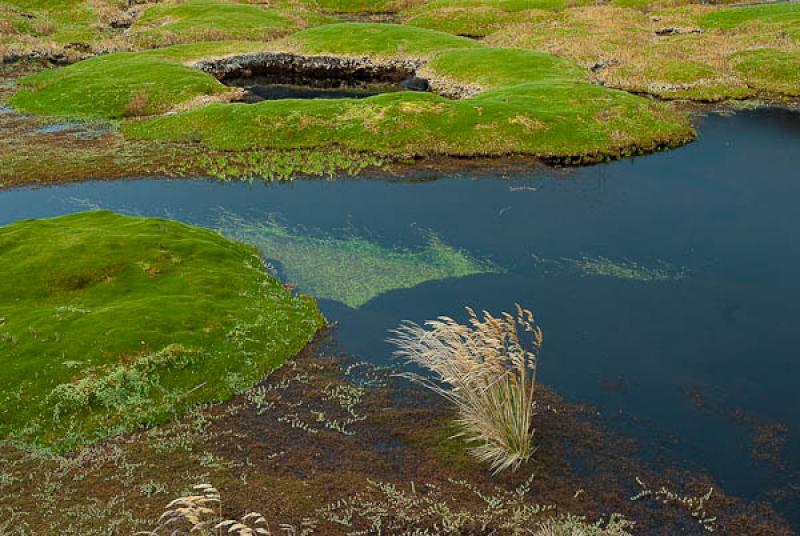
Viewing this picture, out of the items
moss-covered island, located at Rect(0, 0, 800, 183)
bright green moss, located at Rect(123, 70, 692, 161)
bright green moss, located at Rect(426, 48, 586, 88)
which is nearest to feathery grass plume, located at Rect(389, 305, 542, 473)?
moss-covered island, located at Rect(0, 0, 800, 183)

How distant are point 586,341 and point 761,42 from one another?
5977 cm

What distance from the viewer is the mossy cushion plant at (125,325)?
1855cm

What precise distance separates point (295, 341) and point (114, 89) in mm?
43278

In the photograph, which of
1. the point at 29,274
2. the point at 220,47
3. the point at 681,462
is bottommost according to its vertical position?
the point at 681,462

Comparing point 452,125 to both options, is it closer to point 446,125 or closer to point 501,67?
point 446,125

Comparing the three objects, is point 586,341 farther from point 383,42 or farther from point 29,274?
point 383,42

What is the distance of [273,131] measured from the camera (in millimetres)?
45250

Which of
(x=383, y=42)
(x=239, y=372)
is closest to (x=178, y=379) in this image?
(x=239, y=372)

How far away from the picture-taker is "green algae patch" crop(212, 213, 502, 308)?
26.4 metres

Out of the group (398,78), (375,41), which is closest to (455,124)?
(398,78)

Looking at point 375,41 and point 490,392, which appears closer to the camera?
point 490,392

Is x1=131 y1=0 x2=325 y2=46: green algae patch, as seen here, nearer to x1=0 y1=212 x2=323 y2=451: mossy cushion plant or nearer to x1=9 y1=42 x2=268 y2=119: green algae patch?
x1=9 y1=42 x2=268 y2=119: green algae patch

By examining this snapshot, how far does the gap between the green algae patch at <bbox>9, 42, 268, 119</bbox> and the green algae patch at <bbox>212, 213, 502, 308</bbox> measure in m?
27.5

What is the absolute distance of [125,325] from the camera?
2125 centimetres
